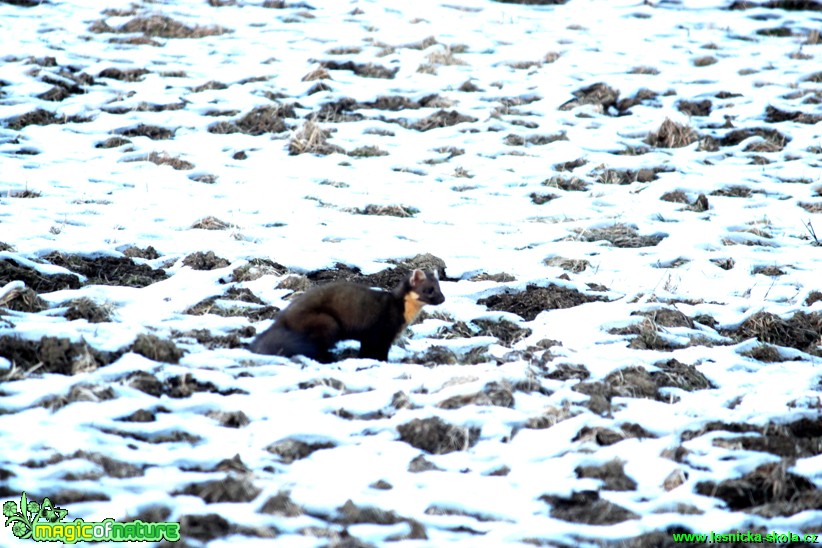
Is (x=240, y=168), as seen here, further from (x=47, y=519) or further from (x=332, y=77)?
(x=47, y=519)

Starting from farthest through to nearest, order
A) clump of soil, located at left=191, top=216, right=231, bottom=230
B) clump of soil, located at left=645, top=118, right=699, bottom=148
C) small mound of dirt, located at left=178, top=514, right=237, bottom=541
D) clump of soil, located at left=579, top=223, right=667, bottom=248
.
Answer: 1. clump of soil, located at left=645, top=118, right=699, bottom=148
2. clump of soil, located at left=579, top=223, right=667, bottom=248
3. clump of soil, located at left=191, top=216, right=231, bottom=230
4. small mound of dirt, located at left=178, top=514, right=237, bottom=541

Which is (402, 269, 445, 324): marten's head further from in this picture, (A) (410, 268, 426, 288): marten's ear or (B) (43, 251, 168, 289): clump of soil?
(B) (43, 251, 168, 289): clump of soil

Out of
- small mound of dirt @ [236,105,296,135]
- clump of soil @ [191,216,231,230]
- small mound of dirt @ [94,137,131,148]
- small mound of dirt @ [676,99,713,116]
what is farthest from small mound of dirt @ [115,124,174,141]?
small mound of dirt @ [676,99,713,116]

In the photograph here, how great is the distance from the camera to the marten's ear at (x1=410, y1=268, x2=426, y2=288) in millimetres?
6867

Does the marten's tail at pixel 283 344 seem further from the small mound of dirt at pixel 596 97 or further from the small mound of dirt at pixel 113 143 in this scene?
the small mound of dirt at pixel 596 97

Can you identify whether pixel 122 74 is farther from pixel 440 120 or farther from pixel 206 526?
pixel 206 526

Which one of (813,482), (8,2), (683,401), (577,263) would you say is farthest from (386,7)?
(813,482)

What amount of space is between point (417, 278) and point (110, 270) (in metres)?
2.96

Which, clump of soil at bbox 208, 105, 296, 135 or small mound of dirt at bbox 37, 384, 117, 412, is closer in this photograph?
small mound of dirt at bbox 37, 384, 117, 412

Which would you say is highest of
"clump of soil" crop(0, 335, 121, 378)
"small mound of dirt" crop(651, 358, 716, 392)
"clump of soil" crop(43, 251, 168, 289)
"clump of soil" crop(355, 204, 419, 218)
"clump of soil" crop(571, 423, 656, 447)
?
"clump of soil" crop(0, 335, 121, 378)

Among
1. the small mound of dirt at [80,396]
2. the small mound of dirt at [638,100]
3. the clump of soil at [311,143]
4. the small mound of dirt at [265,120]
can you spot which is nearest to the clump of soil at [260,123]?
the small mound of dirt at [265,120]

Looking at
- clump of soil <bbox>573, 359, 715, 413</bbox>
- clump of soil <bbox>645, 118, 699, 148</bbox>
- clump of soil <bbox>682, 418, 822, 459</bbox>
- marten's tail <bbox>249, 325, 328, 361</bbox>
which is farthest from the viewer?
clump of soil <bbox>645, 118, 699, 148</bbox>

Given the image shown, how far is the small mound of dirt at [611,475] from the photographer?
455 cm

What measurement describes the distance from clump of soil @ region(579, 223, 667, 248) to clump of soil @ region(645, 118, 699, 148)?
9.91 feet
